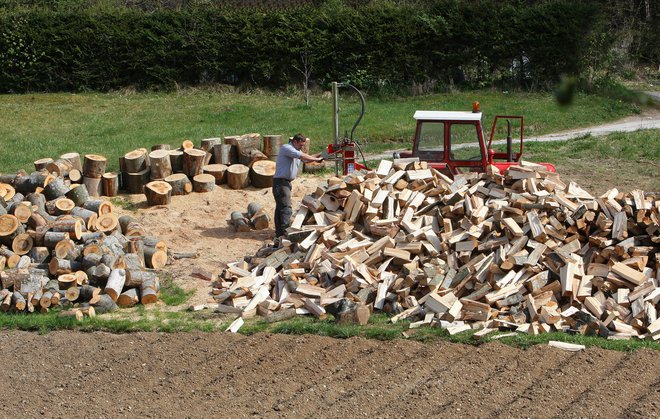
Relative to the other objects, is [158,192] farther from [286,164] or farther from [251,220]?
[286,164]

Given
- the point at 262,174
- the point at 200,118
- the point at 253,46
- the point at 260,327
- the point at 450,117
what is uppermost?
the point at 253,46

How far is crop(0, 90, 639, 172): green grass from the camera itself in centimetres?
1967

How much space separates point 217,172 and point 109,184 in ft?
6.45

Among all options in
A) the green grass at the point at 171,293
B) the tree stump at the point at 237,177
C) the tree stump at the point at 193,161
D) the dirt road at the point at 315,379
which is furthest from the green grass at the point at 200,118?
the dirt road at the point at 315,379

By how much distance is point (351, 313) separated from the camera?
9094 millimetres

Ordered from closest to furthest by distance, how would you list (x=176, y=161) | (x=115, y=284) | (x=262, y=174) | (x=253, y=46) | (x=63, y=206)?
1. (x=115, y=284)
2. (x=63, y=206)
3. (x=176, y=161)
4. (x=262, y=174)
5. (x=253, y=46)

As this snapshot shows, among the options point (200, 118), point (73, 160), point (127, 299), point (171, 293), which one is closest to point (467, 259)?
point (171, 293)

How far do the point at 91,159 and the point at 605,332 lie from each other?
9.56 metres

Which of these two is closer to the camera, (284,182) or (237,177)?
(284,182)

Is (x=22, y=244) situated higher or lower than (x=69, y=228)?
lower

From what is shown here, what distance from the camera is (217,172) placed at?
623 inches

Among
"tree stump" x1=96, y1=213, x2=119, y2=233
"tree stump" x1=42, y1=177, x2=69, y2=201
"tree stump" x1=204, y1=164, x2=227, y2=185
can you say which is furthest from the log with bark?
"tree stump" x1=96, y1=213, x2=119, y2=233

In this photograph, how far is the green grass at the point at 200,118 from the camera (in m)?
19.7

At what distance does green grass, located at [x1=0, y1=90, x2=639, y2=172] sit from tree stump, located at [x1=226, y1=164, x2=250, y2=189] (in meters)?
2.85
